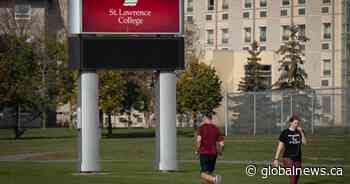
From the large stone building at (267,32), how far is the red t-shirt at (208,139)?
66977mm

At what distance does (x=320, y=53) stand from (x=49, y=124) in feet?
95.9

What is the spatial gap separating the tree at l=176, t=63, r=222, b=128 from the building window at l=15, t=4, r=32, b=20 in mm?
23942

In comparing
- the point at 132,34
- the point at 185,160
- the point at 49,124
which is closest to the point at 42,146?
the point at 185,160

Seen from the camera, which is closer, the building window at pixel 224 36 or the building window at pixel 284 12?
the building window at pixel 284 12

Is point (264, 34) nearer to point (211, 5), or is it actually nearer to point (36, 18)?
point (211, 5)

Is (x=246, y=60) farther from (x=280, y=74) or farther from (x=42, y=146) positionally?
(x=42, y=146)

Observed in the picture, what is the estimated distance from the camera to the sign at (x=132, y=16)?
1296 inches

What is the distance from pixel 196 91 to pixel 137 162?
42184 mm

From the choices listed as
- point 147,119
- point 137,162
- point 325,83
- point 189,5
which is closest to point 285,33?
point 325,83

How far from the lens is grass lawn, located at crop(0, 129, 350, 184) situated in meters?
30.6

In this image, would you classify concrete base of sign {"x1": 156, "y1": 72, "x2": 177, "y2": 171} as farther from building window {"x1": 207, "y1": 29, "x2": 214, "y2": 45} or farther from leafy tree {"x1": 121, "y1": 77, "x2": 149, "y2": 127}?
building window {"x1": 207, "y1": 29, "x2": 214, "y2": 45}

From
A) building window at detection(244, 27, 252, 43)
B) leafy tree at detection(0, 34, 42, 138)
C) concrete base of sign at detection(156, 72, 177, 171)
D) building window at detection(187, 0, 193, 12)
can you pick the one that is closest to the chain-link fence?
leafy tree at detection(0, 34, 42, 138)

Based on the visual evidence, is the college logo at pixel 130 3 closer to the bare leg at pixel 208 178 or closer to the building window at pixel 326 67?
the bare leg at pixel 208 178

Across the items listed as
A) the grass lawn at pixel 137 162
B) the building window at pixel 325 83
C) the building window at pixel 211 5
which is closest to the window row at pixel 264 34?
the building window at pixel 211 5
